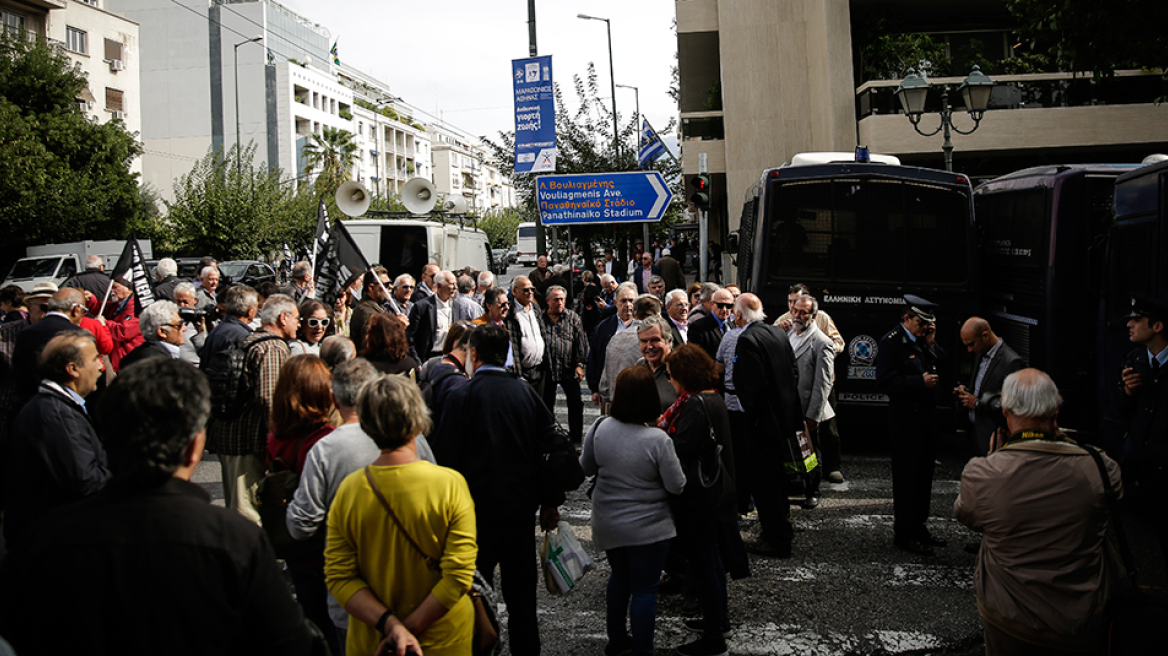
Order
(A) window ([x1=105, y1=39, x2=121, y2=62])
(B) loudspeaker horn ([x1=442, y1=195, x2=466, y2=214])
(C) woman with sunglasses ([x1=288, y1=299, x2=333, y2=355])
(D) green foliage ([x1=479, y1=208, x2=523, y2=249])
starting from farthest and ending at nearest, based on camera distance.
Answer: (D) green foliage ([x1=479, y1=208, x2=523, y2=249])
(A) window ([x1=105, y1=39, x2=121, y2=62])
(B) loudspeaker horn ([x1=442, y1=195, x2=466, y2=214])
(C) woman with sunglasses ([x1=288, y1=299, x2=333, y2=355])

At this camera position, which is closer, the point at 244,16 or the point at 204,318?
the point at 204,318

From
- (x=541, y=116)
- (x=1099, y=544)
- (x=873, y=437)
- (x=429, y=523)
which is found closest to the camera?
(x=429, y=523)

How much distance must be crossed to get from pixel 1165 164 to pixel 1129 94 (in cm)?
1632

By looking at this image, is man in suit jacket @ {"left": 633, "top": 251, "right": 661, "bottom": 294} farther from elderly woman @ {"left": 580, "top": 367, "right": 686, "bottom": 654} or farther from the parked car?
the parked car

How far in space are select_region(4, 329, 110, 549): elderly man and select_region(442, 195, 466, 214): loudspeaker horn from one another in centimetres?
1706

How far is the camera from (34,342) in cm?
621

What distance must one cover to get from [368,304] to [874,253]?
5411mm

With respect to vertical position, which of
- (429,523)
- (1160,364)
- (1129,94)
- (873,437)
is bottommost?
(873,437)

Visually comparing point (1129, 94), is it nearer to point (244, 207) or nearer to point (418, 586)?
point (418, 586)

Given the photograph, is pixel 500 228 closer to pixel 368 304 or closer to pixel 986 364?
pixel 368 304

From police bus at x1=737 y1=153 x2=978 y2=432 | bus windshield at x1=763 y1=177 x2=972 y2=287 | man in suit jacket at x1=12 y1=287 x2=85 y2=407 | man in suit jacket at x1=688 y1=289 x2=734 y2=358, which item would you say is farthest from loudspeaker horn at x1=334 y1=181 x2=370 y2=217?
man in suit jacket at x1=688 y1=289 x2=734 y2=358

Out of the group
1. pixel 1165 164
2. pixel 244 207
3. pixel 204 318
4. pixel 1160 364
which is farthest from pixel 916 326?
pixel 244 207

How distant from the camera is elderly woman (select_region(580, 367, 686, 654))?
4367mm

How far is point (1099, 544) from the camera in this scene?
343 centimetres
